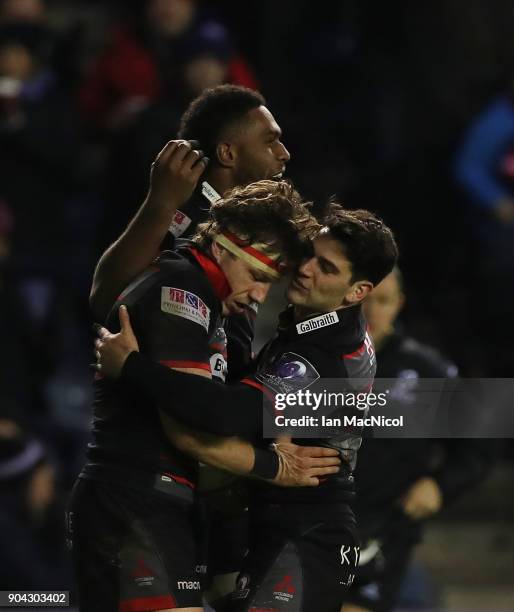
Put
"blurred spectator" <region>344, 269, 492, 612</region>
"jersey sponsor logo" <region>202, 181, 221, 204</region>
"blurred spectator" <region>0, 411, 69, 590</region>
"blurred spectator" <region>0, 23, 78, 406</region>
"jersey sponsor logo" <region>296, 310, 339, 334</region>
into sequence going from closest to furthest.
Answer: "jersey sponsor logo" <region>296, 310, 339, 334</region> < "jersey sponsor logo" <region>202, 181, 221, 204</region> < "blurred spectator" <region>344, 269, 492, 612</region> < "blurred spectator" <region>0, 411, 69, 590</region> < "blurred spectator" <region>0, 23, 78, 406</region>

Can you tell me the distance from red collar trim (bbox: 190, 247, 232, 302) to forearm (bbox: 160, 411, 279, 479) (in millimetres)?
377

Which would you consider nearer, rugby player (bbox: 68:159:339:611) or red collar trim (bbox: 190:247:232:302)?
rugby player (bbox: 68:159:339:611)

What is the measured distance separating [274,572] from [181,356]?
645 mm

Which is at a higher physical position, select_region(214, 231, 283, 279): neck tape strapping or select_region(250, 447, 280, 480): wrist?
select_region(214, 231, 283, 279): neck tape strapping

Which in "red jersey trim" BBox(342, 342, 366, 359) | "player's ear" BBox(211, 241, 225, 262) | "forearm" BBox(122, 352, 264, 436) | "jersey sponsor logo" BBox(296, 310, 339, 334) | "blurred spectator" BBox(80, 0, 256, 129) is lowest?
"forearm" BBox(122, 352, 264, 436)

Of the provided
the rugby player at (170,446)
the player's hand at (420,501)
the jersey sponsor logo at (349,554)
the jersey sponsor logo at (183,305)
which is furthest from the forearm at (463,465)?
the jersey sponsor logo at (183,305)

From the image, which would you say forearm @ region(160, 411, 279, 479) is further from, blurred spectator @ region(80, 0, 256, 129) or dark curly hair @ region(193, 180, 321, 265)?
blurred spectator @ region(80, 0, 256, 129)

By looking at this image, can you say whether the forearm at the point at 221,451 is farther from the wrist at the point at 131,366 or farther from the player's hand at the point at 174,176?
the player's hand at the point at 174,176

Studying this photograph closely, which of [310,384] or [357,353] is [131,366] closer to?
[310,384]

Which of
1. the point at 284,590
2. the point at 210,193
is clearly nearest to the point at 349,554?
the point at 284,590

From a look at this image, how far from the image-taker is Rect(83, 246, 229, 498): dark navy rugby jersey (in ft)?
12.2

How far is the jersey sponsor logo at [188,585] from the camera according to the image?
3.73 meters

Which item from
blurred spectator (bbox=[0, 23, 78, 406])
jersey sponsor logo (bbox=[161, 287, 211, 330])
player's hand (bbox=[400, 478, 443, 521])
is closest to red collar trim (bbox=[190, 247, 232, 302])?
jersey sponsor logo (bbox=[161, 287, 211, 330])

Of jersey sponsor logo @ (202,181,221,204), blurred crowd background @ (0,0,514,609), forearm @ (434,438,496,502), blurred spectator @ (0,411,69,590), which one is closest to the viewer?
jersey sponsor logo @ (202,181,221,204)
